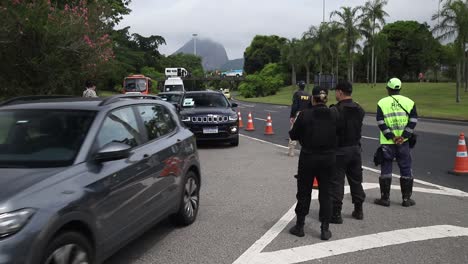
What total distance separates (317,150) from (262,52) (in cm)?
12717

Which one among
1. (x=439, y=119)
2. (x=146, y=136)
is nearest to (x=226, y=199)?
(x=146, y=136)

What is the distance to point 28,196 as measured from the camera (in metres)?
3.15

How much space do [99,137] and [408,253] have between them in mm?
3296

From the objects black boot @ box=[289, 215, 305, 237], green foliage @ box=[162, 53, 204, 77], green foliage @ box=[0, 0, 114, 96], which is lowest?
black boot @ box=[289, 215, 305, 237]

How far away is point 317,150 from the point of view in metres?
5.32

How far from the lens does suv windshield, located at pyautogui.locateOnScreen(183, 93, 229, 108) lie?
14875 mm

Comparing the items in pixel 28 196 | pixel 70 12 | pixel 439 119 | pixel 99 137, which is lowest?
pixel 439 119

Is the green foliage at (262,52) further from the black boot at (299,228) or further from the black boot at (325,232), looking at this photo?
the black boot at (325,232)

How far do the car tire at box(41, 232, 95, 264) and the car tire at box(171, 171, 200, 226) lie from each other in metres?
2.11

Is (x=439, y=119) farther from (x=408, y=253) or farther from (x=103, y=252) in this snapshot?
(x=103, y=252)

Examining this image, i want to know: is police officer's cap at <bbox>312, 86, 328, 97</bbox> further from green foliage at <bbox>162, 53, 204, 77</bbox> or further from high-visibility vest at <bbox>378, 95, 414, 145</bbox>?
green foliage at <bbox>162, 53, 204, 77</bbox>

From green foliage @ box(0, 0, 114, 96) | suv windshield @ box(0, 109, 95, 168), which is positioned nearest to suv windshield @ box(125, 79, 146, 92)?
green foliage @ box(0, 0, 114, 96)

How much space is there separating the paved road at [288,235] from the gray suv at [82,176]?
0.43 meters

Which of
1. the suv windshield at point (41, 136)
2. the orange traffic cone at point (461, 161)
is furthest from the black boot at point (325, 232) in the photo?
the orange traffic cone at point (461, 161)
